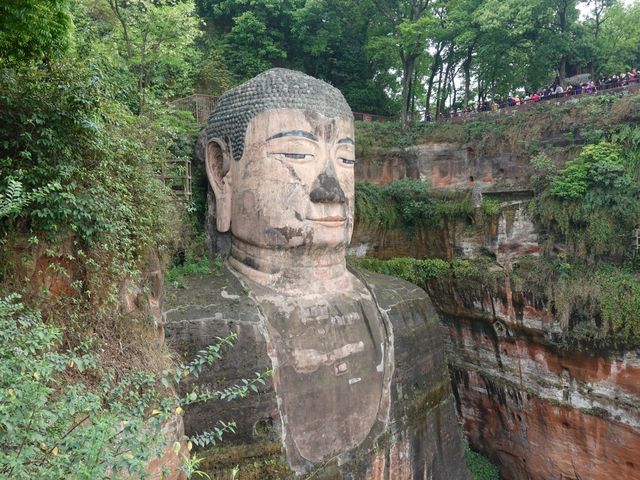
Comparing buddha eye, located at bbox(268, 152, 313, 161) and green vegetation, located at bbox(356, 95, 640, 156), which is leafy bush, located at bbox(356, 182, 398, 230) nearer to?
green vegetation, located at bbox(356, 95, 640, 156)

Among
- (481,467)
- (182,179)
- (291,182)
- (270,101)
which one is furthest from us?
(481,467)

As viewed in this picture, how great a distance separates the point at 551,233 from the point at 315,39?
12.6 metres

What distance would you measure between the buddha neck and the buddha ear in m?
0.48

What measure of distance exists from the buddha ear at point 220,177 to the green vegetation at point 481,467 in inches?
342

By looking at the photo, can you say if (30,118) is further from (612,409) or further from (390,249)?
(612,409)

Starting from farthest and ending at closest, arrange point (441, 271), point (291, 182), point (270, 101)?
point (441, 271) → point (270, 101) → point (291, 182)

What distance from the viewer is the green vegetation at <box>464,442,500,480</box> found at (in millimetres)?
11578

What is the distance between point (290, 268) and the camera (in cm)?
749

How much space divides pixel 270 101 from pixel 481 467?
1041cm

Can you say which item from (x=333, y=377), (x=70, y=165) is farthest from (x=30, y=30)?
(x=333, y=377)

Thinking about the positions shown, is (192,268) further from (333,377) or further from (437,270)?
(437,270)

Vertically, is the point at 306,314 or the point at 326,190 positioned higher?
the point at 326,190

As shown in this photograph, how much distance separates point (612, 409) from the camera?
9.65 m

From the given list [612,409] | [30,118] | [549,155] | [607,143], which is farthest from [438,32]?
[30,118]
